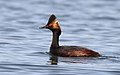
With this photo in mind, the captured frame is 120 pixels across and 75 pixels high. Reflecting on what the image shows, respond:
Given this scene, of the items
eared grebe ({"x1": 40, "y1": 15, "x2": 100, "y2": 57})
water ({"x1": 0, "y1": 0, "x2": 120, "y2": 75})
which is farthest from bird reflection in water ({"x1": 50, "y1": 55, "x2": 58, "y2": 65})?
eared grebe ({"x1": 40, "y1": 15, "x2": 100, "y2": 57})

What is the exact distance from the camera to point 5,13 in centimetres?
3775

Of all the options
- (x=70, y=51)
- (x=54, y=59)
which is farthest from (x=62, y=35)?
(x=54, y=59)

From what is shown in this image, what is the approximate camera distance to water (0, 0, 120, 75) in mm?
19188

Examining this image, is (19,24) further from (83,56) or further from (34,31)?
(83,56)

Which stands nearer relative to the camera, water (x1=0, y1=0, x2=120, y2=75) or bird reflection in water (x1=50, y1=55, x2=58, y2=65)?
water (x1=0, y1=0, x2=120, y2=75)

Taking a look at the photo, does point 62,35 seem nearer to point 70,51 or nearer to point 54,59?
point 70,51

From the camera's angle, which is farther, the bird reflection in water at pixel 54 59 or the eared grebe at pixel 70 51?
the eared grebe at pixel 70 51

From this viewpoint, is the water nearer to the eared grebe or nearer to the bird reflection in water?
the bird reflection in water

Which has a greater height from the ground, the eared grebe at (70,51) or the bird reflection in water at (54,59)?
the eared grebe at (70,51)

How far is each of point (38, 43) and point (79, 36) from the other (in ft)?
11.3

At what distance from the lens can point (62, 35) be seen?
28.0 m

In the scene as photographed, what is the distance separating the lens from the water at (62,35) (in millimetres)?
19188

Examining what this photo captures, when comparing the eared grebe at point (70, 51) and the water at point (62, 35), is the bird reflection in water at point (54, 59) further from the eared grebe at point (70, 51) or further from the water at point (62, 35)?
the eared grebe at point (70, 51)

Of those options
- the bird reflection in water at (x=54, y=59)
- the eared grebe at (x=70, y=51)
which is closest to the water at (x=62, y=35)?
the bird reflection in water at (x=54, y=59)
